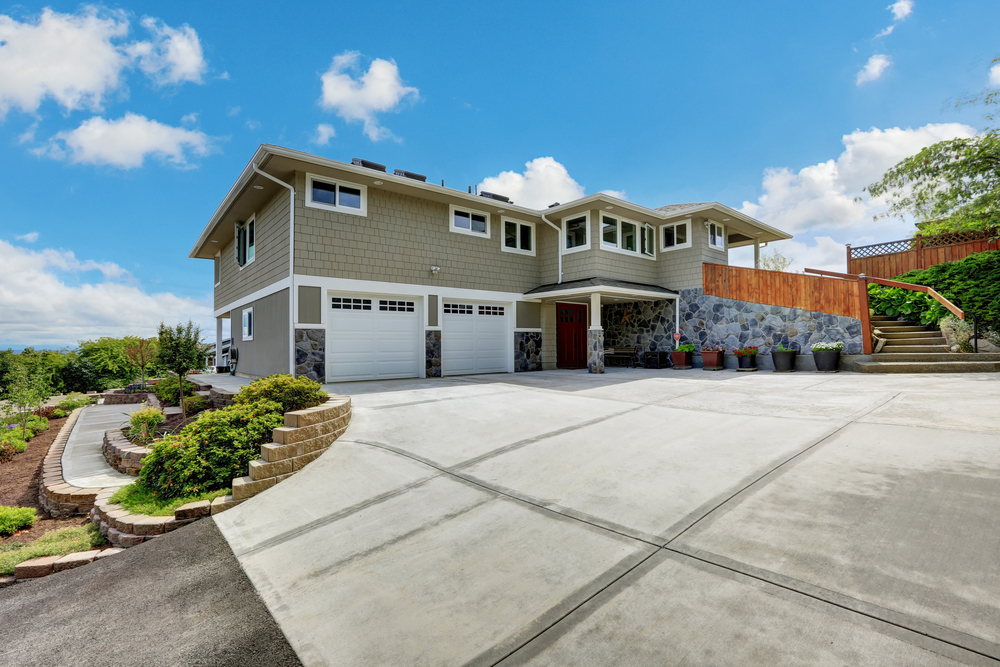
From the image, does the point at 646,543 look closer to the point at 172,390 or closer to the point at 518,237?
the point at 518,237

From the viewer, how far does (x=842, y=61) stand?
8656 millimetres

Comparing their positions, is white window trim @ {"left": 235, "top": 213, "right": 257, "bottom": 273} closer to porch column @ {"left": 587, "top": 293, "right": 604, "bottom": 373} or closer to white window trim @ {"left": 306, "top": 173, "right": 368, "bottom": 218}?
white window trim @ {"left": 306, "top": 173, "right": 368, "bottom": 218}

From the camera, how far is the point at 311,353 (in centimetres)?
988

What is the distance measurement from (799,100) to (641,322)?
7.74 metres

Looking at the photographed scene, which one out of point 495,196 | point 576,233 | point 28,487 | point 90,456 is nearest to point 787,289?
point 576,233

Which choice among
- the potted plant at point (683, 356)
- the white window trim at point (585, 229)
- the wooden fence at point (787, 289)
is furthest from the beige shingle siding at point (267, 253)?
the wooden fence at point (787, 289)

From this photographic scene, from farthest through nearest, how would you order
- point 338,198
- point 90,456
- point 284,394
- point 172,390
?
point 172,390
point 338,198
point 90,456
point 284,394

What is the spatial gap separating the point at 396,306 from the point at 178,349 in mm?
4803

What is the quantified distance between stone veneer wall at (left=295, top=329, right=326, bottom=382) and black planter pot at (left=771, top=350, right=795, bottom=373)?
38.2 feet

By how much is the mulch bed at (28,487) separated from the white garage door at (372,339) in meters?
4.96

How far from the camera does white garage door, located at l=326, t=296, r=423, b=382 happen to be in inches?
411

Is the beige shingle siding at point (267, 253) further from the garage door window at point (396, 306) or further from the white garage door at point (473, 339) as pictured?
the white garage door at point (473, 339)

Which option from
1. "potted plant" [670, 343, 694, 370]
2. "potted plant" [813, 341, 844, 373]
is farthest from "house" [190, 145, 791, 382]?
"potted plant" [813, 341, 844, 373]

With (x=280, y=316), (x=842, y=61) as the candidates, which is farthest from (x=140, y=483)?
(x=842, y=61)
